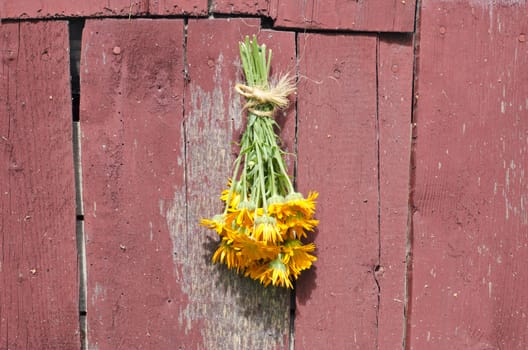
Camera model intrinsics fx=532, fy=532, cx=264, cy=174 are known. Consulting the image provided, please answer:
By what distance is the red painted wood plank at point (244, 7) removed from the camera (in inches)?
57.1

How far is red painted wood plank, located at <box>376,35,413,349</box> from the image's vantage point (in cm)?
149

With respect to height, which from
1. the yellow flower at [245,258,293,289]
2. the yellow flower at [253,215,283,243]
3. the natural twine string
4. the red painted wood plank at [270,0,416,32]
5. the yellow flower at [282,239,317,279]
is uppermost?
the red painted wood plank at [270,0,416,32]

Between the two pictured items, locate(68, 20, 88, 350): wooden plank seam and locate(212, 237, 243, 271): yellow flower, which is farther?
locate(68, 20, 88, 350): wooden plank seam

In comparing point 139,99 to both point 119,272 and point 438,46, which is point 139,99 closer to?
point 119,272

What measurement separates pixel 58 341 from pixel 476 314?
3.93 ft

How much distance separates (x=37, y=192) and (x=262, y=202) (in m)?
0.64

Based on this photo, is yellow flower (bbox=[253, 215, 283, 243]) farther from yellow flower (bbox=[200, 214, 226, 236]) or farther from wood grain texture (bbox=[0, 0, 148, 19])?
wood grain texture (bbox=[0, 0, 148, 19])

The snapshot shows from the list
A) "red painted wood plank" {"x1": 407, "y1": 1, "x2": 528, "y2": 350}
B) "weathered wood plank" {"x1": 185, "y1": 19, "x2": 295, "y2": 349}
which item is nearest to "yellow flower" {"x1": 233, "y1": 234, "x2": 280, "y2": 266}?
"weathered wood plank" {"x1": 185, "y1": 19, "x2": 295, "y2": 349}

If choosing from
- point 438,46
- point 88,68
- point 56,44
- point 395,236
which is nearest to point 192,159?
point 88,68

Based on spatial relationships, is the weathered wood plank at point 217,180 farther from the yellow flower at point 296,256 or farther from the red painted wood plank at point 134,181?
the yellow flower at point 296,256

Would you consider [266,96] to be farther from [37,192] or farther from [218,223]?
[37,192]

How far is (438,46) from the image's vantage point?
4.85 ft

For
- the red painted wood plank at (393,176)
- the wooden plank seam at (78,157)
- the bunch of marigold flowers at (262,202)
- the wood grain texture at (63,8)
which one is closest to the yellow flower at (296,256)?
the bunch of marigold flowers at (262,202)

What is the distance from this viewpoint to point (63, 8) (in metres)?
1.45
